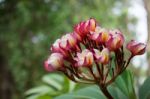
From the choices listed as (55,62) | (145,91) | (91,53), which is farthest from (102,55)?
(145,91)

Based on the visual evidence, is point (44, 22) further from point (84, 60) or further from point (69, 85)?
point (84, 60)

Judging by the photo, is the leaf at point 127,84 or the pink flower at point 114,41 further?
the leaf at point 127,84

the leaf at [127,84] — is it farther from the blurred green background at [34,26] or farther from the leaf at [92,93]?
the blurred green background at [34,26]

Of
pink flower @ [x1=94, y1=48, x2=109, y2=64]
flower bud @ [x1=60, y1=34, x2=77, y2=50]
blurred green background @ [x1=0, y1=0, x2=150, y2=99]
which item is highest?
blurred green background @ [x1=0, y1=0, x2=150, y2=99]

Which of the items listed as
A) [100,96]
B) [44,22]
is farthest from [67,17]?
[100,96]

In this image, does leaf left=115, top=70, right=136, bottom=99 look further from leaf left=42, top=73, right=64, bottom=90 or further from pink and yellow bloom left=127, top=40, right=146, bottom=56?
leaf left=42, top=73, right=64, bottom=90

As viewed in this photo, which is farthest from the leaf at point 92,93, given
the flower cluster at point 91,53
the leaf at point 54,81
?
the leaf at point 54,81

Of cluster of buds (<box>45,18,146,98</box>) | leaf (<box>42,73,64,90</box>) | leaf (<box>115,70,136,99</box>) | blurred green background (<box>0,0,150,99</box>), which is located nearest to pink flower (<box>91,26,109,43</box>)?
cluster of buds (<box>45,18,146,98</box>)
